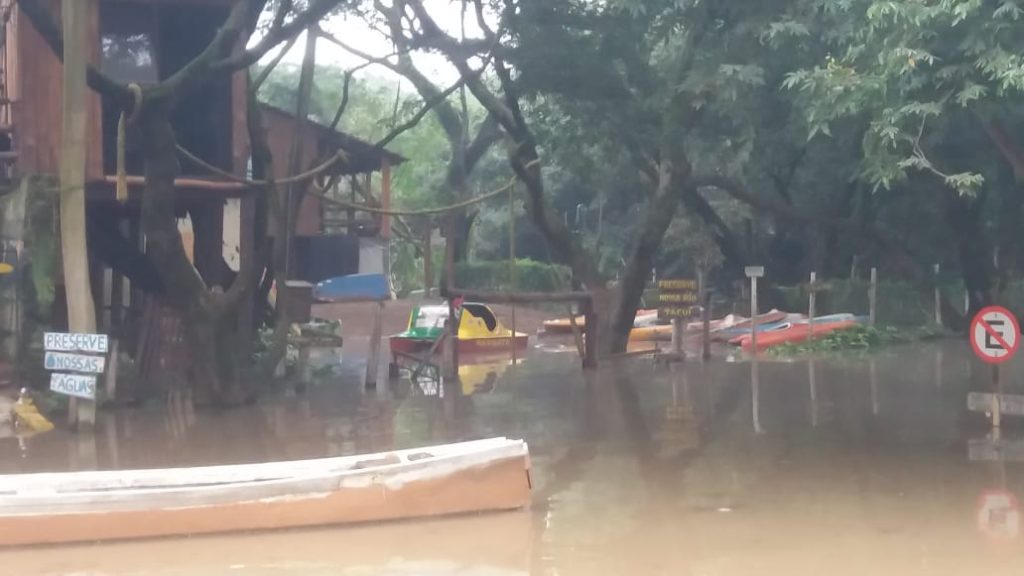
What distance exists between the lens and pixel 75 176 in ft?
48.1

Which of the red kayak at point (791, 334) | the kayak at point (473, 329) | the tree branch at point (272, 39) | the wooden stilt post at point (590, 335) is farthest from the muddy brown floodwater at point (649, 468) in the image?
the kayak at point (473, 329)

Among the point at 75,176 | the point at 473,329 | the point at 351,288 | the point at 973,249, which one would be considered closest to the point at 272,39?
the point at 75,176

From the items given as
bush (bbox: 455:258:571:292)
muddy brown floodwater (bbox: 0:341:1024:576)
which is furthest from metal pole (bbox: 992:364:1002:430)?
bush (bbox: 455:258:571:292)

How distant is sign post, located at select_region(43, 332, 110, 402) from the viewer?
558 inches

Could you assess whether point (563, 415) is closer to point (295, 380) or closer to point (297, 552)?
point (295, 380)

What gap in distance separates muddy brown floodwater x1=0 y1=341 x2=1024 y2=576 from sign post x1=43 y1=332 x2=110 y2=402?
0.66 m

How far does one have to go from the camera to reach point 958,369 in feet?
71.4

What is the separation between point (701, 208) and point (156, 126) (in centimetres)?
1907

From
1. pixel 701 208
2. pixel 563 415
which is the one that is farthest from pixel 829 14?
pixel 701 208

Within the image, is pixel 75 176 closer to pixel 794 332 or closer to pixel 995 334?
pixel 995 334

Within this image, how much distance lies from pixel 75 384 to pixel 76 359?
35 cm

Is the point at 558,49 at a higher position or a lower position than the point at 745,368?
higher

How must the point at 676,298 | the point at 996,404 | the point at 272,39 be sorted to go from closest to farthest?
1. the point at 996,404
2. the point at 272,39
3. the point at 676,298

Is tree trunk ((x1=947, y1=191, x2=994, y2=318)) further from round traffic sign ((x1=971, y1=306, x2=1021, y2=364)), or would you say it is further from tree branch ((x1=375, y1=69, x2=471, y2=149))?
round traffic sign ((x1=971, y1=306, x2=1021, y2=364))
